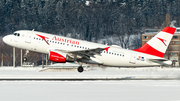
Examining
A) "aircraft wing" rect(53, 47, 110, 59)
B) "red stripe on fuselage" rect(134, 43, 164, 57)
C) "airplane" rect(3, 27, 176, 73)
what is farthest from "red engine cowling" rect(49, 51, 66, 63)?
"red stripe on fuselage" rect(134, 43, 164, 57)

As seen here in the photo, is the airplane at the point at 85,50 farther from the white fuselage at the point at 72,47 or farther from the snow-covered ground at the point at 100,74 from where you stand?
the snow-covered ground at the point at 100,74

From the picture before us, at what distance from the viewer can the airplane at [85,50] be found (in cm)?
5344

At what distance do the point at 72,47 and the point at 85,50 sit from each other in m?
2.11

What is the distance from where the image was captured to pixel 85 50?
52719 millimetres

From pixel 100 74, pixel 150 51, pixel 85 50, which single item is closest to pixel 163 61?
pixel 150 51
